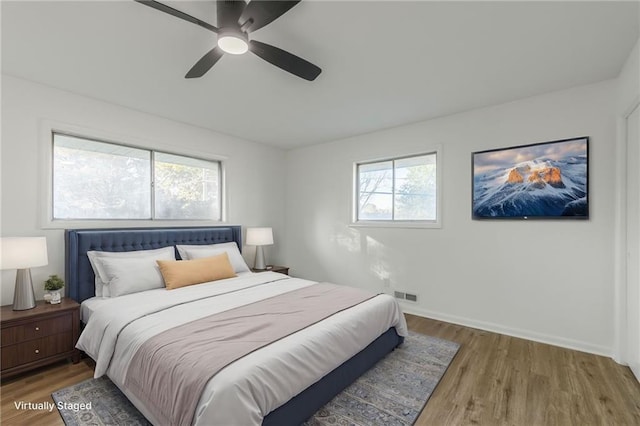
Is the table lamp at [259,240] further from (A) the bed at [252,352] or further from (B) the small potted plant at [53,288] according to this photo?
(B) the small potted plant at [53,288]

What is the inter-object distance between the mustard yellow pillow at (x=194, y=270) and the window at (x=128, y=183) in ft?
3.10

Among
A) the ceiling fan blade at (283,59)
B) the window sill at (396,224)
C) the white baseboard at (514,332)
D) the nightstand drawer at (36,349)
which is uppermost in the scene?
the ceiling fan blade at (283,59)

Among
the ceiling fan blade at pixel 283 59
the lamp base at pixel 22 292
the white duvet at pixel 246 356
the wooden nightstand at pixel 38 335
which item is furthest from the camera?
the lamp base at pixel 22 292

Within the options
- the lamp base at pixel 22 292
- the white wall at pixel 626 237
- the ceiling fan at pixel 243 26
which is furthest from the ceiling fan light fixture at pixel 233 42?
the white wall at pixel 626 237

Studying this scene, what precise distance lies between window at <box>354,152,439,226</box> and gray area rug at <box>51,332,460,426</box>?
189 centimetres

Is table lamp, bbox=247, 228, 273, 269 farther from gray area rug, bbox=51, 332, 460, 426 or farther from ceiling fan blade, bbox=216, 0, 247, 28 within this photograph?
ceiling fan blade, bbox=216, 0, 247, 28

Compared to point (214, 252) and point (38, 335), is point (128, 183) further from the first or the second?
point (38, 335)

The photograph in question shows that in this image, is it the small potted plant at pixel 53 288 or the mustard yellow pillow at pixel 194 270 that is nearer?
Result: the small potted plant at pixel 53 288

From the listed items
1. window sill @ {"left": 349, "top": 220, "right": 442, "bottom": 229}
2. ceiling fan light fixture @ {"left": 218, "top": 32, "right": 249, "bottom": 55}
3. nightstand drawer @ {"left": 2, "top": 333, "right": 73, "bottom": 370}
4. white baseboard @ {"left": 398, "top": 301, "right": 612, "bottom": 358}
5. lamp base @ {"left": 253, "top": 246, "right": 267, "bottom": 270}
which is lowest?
white baseboard @ {"left": 398, "top": 301, "right": 612, "bottom": 358}

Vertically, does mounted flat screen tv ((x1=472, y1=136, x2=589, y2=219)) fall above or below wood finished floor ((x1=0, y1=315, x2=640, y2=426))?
above

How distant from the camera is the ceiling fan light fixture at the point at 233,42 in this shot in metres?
1.70

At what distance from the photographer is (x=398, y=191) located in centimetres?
418

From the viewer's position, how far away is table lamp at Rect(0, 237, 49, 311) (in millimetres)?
2297

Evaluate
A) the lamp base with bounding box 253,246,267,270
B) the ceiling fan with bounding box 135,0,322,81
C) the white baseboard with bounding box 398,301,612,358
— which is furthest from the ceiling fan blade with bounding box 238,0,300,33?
the white baseboard with bounding box 398,301,612,358
